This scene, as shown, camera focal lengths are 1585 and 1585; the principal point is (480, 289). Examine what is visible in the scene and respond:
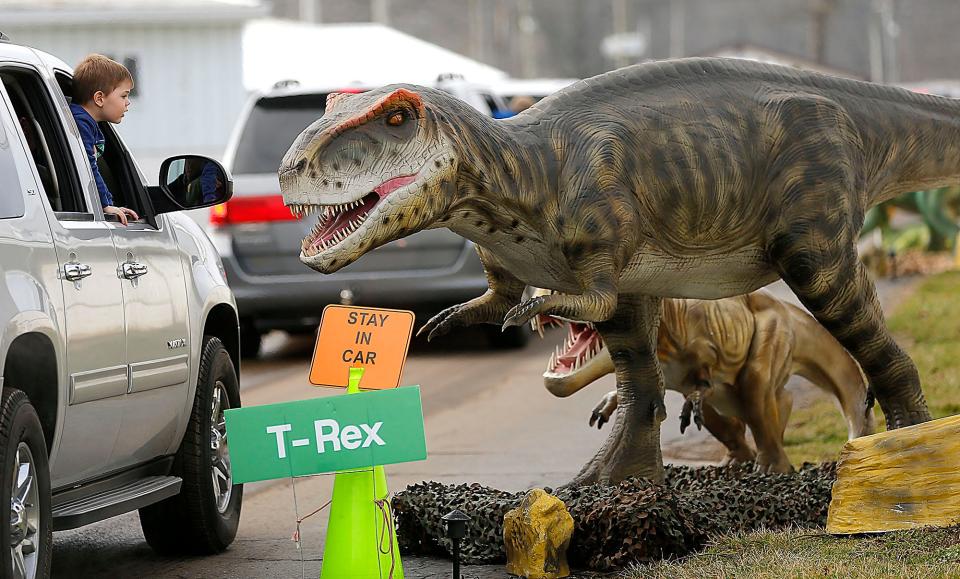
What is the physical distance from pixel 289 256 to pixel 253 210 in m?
0.47

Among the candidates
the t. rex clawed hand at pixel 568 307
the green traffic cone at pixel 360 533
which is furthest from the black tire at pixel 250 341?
the t. rex clawed hand at pixel 568 307

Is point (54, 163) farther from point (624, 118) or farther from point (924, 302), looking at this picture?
point (924, 302)

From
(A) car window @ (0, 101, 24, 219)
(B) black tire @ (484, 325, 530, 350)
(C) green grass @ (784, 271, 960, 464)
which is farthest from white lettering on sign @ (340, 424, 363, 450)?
(B) black tire @ (484, 325, 530, 350)

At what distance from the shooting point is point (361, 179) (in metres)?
5.37

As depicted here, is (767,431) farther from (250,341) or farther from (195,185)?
(250,341)

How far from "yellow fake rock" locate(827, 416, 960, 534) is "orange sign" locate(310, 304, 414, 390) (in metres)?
1.77

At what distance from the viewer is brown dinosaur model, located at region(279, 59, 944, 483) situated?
17.7ft

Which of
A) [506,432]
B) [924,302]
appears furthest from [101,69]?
[924,302]

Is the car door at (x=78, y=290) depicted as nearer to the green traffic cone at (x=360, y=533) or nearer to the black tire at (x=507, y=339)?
the green traffic cone at (x=360, y=533)

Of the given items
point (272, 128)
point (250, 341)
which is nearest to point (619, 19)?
point (250, 341)

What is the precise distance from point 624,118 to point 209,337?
2063 mm

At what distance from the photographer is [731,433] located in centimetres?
803

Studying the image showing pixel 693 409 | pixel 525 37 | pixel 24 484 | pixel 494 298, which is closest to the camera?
pixel 24 484

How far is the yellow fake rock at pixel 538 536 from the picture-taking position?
5.83 meters
